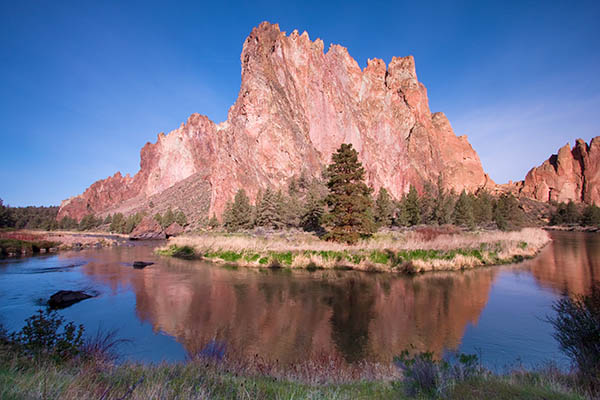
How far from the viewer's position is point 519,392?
4.59m

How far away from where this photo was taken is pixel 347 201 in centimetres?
2611

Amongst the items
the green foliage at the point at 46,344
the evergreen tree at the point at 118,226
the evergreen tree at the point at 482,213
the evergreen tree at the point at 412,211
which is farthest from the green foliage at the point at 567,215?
the evergreen tree at the point at 118,226

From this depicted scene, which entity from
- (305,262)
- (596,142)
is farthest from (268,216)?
(596,142)

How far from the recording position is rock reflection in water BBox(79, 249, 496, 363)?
33.0ft

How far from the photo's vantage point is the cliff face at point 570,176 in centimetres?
13750

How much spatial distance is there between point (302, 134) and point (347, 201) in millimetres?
55840

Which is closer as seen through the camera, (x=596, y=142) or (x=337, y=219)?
(x=337, y=219)

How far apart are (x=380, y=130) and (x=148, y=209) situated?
87.2 metres

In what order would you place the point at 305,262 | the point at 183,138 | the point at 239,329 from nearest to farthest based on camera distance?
the point at 239,329
the point at 305,262
the point at 183,138

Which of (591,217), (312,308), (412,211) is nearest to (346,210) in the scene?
(312,308)

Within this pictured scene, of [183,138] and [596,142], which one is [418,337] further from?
[596,142]

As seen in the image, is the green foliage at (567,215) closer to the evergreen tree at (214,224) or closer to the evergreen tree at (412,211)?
the evergreen tree at (412,211)

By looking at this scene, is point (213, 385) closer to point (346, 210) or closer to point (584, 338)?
point (584, 338)

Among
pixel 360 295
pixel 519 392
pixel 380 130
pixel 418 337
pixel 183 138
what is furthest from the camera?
pixel 183 138
